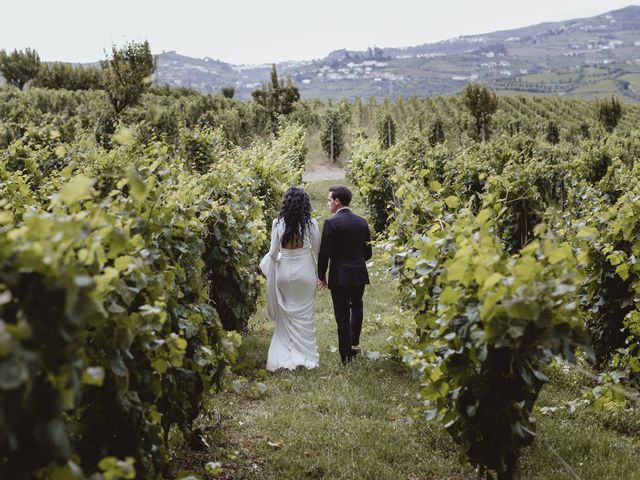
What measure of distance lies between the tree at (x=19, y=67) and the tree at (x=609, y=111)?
41585 mm

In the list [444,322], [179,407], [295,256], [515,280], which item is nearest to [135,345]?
[179,407]

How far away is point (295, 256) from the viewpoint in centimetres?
701

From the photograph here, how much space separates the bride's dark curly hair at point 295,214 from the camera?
6.74 metres

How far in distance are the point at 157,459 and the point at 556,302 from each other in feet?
7.18

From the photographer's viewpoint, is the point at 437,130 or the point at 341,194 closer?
the point at 341,194

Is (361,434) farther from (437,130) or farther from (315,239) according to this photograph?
(437,130)

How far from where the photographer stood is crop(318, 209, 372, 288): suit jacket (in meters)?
6.92

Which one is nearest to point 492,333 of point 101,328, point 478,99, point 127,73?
point 101,328

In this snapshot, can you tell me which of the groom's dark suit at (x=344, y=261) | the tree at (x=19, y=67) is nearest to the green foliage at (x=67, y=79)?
the tree at (x=19, y=67)

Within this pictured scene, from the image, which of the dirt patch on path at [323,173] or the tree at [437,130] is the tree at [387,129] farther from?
the dirt patch on path at [323,173]

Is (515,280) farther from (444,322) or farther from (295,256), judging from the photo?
(295,256)

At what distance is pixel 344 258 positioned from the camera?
6969 mm

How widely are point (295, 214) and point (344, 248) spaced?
683 mm

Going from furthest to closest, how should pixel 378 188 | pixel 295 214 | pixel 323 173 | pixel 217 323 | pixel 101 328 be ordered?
pixel 323 173
pixel 378 188
pixel 295 214
pixel 217 323
pixel 101 328
